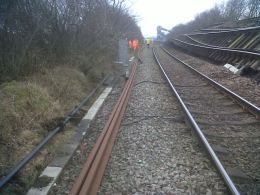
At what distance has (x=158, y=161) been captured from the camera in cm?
511

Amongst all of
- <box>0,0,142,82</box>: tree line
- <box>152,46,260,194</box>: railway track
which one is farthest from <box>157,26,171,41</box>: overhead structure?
<box>152,46,260,194</box>: railway track

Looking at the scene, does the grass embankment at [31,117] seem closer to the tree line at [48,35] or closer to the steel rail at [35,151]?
the steel rail at [35,151]

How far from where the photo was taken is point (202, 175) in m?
4.57

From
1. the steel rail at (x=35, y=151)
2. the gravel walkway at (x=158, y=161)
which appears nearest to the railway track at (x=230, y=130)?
the gravel walkway at (x=158, y=161)

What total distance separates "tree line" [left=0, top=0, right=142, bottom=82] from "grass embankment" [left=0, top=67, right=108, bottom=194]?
615 mm

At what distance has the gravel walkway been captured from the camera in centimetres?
436

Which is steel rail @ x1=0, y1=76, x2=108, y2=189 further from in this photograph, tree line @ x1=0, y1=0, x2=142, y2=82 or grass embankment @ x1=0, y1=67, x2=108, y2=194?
tree line @ x1=0, y1=0, x2=142, y2=82

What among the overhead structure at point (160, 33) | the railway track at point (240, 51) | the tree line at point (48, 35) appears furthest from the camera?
the overhead structure at point (160, 33)

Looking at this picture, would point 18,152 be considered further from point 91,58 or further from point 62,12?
point 91,58

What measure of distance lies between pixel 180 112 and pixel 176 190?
363 centimetres

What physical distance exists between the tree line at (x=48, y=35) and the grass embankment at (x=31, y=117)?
0.61m

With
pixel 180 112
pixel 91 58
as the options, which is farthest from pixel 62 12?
pixel 180 112

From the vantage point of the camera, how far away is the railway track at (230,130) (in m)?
4.45

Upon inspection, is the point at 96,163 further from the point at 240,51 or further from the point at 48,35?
the point at 240,51
